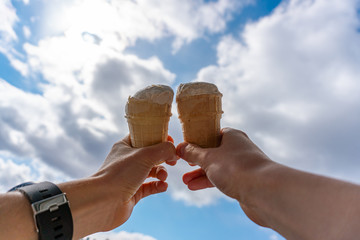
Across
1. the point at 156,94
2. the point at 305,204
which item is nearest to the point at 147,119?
the point at 156,94

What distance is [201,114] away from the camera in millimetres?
3729

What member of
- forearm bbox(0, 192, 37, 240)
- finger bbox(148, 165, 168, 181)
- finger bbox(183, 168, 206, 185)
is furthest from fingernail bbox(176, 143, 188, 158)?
forearm bbox(0, 192, 37, 240)

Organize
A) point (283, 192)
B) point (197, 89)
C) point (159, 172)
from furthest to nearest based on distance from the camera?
point (159, 172)
point (197, 89)
point (283, 192)

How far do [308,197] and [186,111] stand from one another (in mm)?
2042

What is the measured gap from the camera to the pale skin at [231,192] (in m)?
2.05

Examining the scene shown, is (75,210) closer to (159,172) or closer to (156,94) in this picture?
(159,172)

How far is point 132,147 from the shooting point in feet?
12.8

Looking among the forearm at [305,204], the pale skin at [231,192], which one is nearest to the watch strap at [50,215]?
the pale skin at [231,192]

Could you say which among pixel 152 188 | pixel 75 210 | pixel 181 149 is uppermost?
pixel 181 149

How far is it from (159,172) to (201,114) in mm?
1290

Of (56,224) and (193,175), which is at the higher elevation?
(193,175)

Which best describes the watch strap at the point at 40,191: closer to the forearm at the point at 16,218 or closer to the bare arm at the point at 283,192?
the forearm at the point at 16,218

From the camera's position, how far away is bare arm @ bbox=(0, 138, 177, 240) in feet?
8.48

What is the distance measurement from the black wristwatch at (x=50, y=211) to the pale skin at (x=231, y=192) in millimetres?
104
